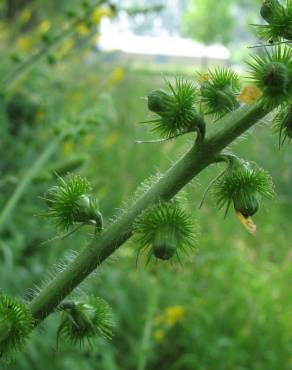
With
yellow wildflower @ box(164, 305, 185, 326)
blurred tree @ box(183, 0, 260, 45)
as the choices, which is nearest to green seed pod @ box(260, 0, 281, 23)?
yellow wildflower @ box(164, 305, 185, 326)

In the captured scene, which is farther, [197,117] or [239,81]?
[239,81]

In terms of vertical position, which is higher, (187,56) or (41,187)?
(187,56)

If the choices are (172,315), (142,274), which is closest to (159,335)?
(172,315)

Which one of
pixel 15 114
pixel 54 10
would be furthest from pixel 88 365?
pixel 54 10

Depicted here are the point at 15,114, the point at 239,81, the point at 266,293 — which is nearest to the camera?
the point at 239,81

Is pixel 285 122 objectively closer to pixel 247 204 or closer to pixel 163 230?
pixel 247 204

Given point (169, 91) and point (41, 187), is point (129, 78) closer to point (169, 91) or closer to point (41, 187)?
point (41, 187)

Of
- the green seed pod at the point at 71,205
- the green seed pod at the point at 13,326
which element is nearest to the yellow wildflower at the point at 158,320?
the green seed pod at the point at 71,205

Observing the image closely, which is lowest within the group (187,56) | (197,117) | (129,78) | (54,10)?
(197,117)
